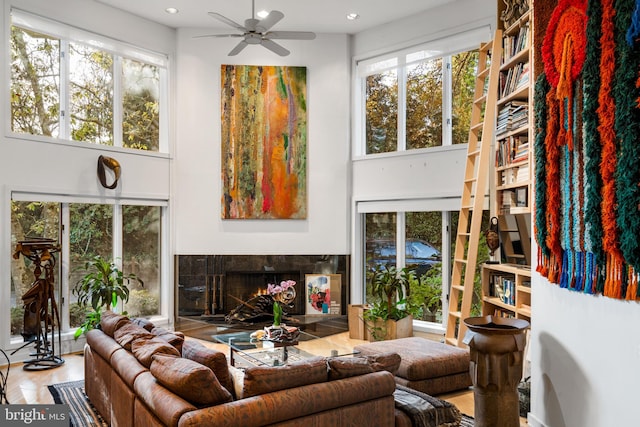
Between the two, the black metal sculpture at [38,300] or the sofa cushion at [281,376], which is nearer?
the sofa cushion at [281,376]

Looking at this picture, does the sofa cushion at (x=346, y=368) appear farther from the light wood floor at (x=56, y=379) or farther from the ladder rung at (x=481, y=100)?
the ladder rung at (x=481, y=100)

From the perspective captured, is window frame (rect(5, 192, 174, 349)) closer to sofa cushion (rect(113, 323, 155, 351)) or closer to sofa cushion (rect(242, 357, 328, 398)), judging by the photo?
sofa cushion (rect(113, 323, 155, 351))

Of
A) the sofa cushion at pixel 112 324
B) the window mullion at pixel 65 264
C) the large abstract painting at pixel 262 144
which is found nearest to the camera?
the sofa cushion at pixel 112 324

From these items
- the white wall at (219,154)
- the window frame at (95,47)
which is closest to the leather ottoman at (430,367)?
the white wall at (219,154)

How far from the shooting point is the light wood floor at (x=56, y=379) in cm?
434

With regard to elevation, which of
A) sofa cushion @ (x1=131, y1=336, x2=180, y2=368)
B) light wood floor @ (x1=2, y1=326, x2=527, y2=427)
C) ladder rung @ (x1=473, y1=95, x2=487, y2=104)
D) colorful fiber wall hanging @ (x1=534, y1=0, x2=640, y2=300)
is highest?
ladder rung @ (x1=473, y1=95, x2=487, y2=104)

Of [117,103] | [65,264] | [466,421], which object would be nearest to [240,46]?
[117,103]

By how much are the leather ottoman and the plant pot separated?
63.3 inches

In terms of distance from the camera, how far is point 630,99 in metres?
2.40

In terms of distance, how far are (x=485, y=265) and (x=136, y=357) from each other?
3.53 m

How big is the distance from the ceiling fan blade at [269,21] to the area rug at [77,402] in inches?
143

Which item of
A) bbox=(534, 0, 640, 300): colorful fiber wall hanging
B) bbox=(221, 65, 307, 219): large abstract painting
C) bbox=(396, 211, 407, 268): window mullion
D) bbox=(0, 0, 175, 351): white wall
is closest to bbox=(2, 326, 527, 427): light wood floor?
bbox=(0, 0, 175, 351): white wall

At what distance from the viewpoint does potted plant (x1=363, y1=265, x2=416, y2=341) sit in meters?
6.37

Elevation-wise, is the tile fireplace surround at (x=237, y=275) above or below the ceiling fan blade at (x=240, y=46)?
below
